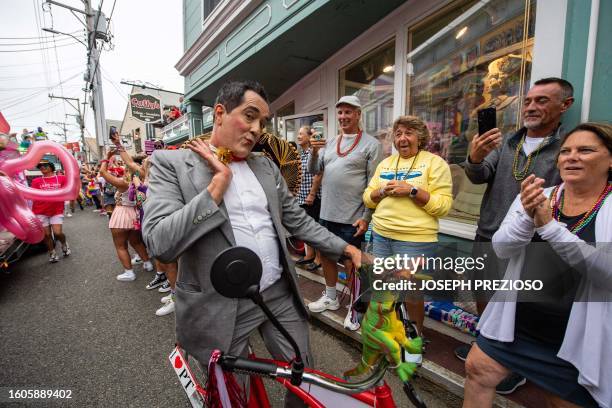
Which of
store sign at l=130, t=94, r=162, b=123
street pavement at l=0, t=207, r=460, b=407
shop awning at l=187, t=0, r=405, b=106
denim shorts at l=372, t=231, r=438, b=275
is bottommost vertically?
street pavement at l=0, t=207, r=460, b=407

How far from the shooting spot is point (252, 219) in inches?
52.4

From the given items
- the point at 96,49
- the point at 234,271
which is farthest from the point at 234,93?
the point at 96,49

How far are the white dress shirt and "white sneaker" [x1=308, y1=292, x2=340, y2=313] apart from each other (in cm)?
177

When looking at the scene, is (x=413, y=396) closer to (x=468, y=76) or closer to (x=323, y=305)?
(x=323, y=305)

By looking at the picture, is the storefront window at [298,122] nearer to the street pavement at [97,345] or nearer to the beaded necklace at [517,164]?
the beaded necklace at [517,164]

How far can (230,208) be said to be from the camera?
129cm

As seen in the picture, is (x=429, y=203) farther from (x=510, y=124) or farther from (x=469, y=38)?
(x=469, y=38)

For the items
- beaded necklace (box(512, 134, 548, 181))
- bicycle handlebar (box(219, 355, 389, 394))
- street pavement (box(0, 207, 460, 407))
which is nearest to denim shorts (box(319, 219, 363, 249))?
street pavement (box(0, 207, 460, 407))

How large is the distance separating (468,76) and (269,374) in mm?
3579

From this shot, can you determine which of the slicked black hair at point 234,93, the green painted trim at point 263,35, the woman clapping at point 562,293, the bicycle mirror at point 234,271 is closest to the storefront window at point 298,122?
the green painted trim at point 263,35

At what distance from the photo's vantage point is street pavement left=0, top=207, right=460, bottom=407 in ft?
7.14

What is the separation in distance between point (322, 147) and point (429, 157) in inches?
51.7

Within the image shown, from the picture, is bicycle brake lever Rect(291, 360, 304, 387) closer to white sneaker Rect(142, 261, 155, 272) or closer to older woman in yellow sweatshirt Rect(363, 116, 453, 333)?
older woman in yellow sweatshirt Rect(363, 116, 453, 333)

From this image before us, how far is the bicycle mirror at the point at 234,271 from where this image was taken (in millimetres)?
748
